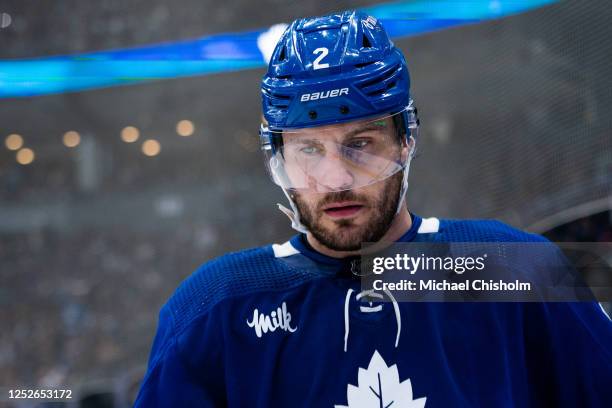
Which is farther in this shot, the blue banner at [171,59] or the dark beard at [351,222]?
the blue banner at [171,59]

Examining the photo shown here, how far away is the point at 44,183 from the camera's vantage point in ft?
13.2

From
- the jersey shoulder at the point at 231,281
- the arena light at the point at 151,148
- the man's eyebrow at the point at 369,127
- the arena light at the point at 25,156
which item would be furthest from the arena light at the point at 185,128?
the man's eyebrow at the point at 369,127

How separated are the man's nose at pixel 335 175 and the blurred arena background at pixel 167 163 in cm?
181

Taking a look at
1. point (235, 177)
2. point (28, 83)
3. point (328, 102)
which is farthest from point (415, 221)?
point (28, 83)

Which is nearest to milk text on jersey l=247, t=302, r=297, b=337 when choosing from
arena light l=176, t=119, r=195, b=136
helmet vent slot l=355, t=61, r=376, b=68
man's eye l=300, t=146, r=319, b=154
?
man's eye l=300, t=146, r=319, b=154

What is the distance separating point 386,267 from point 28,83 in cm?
324

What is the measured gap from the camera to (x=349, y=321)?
0.92 meters

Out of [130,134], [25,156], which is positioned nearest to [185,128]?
[130,134]

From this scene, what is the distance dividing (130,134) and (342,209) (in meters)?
3.30

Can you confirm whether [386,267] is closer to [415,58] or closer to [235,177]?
[415,58]

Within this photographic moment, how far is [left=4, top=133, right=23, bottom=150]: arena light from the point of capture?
12.3 ft

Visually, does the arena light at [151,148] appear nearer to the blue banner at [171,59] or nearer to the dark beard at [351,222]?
the blue banner at [171,59]

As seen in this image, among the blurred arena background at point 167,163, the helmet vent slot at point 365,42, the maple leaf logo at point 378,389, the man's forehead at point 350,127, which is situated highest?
the blurred arena background at point 167,163

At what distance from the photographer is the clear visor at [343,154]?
92 centimetres
